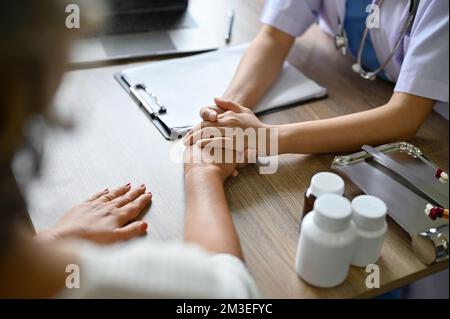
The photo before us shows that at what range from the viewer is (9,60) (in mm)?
639

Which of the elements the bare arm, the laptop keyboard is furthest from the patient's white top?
the laptop keyboard

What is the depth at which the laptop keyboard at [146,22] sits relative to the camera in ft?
4.72

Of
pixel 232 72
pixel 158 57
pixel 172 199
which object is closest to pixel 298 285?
pixel 172 199

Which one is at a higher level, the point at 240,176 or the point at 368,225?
the point at 368,225

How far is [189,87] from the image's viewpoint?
1.25 meters

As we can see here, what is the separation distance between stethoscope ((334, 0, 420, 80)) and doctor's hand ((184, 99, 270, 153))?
0.33 metres

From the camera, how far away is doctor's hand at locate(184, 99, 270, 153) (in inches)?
42.1

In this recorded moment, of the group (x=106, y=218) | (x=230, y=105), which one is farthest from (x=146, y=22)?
(x=106, y=218)

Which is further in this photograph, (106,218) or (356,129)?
(356,129)

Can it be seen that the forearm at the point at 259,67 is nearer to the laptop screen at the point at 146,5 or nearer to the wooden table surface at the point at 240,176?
the wooden table surface at the point at 240,176

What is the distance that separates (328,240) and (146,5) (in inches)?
37.5

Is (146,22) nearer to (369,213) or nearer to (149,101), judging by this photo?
(149,101)

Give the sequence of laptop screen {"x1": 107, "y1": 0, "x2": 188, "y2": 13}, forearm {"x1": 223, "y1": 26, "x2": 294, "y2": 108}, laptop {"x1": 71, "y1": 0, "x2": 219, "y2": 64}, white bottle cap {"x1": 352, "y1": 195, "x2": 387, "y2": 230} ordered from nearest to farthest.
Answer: white bottle cap {"x1": 352, "y1": 195, "x2": 387, "y2": 230}, forearm {"x1": 223, "y1": 26, "x2": 294, "y2": 108}, laptop {"x1": 71, "y1": 0, "x2": 219, "y2": 64}, laptop screen {"x1": 107, "y1": 0, "x2": 188, "y2": 13}

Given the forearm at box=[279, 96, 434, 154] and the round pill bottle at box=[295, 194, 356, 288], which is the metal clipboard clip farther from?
the round pill bottle at box=[295, 194, 356, 288]
